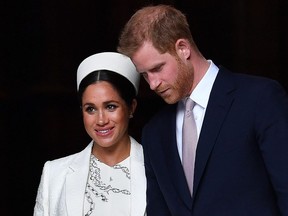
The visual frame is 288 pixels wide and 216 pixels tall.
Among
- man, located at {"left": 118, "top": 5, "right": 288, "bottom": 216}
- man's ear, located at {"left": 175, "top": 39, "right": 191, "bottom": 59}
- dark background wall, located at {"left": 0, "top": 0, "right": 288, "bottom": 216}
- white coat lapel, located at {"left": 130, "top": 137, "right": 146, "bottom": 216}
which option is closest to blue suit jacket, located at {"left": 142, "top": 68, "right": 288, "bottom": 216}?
man, located at {"left": 118, "top": 5, "right": 288, "bottom": 216}

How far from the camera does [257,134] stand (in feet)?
7.85

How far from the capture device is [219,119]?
246cm

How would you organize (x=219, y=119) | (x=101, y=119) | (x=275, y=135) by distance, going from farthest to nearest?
(x=101, y=119), (x=219, y=119), (x=275, y=135)

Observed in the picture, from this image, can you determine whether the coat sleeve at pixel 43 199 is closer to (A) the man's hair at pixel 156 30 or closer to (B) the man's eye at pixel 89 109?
(B) the man's eye at pixel 89 109

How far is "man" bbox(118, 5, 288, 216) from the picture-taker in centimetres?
238

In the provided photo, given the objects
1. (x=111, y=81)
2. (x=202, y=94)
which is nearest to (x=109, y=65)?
(x=111, y=81)

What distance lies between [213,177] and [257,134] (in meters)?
0.20

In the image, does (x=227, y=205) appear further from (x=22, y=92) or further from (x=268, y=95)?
(x=22, y=92)

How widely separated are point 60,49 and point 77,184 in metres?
1.56

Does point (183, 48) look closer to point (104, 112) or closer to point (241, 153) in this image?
point (241, 153)

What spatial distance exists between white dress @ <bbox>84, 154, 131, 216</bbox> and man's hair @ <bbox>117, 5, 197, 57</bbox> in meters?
0.61

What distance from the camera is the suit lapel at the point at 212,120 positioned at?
246 cm

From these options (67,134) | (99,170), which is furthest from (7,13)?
(99,170)

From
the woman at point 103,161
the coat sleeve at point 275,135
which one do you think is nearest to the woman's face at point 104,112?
the woman at point 103,161
